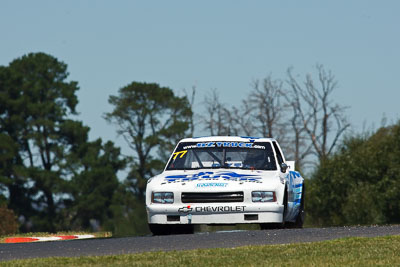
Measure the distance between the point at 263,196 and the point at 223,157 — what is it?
1564mm

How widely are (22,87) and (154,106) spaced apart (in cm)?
1158

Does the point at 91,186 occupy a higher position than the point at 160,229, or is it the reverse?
the point at 91,186

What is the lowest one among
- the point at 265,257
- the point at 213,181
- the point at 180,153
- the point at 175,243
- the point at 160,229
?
the point at 265,257

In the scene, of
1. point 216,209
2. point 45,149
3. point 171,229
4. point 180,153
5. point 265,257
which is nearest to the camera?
point 265,257

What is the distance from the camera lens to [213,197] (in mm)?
15906

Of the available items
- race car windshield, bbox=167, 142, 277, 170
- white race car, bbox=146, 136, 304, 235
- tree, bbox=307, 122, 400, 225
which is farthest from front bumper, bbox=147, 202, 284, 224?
tree, bbox=307, 122, 400, 225

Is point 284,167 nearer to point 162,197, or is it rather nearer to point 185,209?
point 185,209

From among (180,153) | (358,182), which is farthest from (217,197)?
(358,182)

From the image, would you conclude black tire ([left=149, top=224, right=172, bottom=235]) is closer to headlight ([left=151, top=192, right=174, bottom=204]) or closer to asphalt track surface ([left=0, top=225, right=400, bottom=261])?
headlight ([left=151, top=192, right=174, bottom=204])

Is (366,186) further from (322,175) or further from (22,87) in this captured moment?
(22,87)

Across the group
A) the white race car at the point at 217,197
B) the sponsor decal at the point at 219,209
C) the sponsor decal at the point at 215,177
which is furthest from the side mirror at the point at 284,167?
the sponsor decal at the point at 219,209

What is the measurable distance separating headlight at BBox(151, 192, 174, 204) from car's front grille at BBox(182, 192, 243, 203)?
0.71 ft

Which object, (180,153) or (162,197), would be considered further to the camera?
(180,153)

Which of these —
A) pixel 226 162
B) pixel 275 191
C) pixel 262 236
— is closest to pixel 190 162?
pixel 226 162
